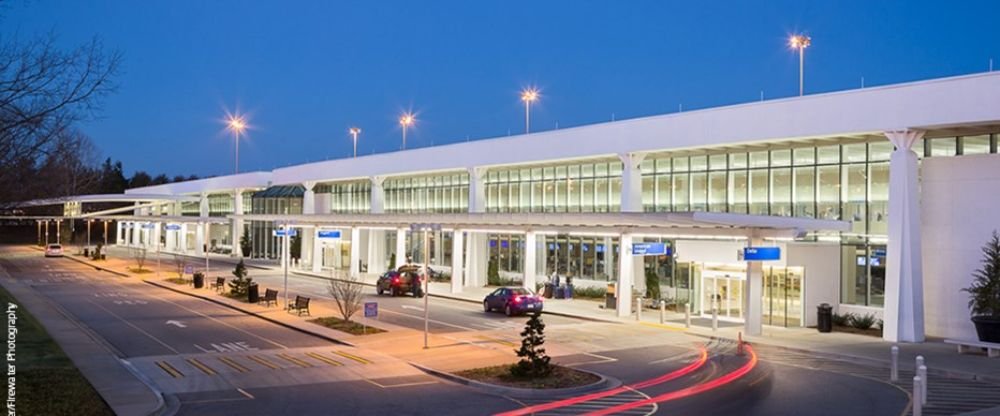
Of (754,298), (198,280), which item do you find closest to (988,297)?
→ (754,298)

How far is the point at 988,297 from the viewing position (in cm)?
2728

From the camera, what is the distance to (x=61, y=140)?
16.6 metres

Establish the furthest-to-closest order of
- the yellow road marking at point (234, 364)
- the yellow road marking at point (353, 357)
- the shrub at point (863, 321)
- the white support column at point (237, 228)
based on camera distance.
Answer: the white support column at point (237, 228)
the shrub at point (863, 321)
the yellow road marking at point (353, 357)
the yellow road marking at point (234, 364)

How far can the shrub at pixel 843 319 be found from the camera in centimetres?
3297

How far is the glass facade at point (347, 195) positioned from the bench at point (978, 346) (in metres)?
55.7

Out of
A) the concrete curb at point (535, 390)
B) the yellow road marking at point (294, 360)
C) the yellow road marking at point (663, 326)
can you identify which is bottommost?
the yellow road marking at point (663, 326)

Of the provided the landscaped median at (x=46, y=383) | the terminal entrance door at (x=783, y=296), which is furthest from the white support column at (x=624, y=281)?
→ the landscaped median at (x=46, y=383)

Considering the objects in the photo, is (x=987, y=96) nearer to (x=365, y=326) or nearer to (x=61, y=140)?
(x=365, y=326)

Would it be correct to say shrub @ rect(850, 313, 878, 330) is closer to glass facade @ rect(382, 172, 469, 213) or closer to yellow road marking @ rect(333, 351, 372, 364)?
yellow road marking @ rect(333, 351, 372, 364)

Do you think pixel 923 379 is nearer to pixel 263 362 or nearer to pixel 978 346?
pixel 978 346

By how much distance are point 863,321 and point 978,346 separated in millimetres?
6174

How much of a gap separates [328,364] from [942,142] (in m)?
23.4

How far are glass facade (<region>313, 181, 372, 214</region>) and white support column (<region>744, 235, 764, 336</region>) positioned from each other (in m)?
49.0

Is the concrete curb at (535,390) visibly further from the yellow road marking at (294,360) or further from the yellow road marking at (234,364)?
the yellow road marking at (234,364)
